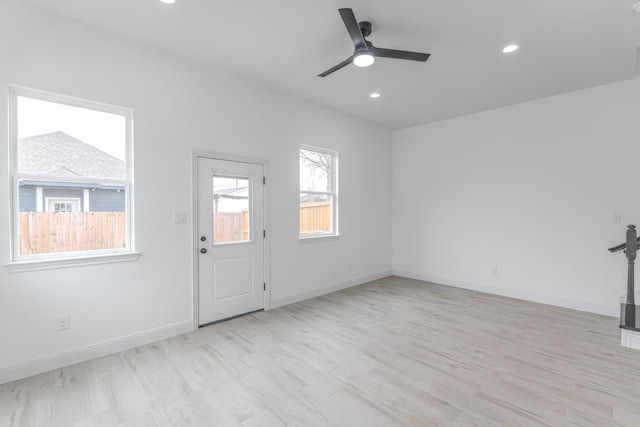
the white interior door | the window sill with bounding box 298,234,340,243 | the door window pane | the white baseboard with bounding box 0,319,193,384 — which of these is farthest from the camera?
the window sill with bounding box 298,234,340,243

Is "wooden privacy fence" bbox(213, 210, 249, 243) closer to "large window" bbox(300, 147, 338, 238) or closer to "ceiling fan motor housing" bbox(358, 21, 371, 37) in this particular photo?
"large window" bbox(300, 147, 338, 238)

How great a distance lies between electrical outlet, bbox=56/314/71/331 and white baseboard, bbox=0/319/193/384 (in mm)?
218

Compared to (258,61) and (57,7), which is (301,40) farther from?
(57,7)

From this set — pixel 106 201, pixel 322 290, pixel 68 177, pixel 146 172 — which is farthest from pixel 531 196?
pixel 68 177

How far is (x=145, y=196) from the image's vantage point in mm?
3010

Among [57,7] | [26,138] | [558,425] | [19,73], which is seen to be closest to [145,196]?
[26,138]

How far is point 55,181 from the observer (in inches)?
102

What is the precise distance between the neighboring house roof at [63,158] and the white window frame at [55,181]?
0.05 meters

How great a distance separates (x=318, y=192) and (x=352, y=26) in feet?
9.18

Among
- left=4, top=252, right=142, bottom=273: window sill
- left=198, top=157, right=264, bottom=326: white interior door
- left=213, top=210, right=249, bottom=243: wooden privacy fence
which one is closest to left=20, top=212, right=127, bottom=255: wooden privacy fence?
left=4, top=252, right=142, bottom=273: window sill

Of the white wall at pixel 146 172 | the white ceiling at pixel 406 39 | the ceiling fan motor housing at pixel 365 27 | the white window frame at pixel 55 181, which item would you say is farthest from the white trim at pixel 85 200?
the ceiling fan motor housing at pixel 365 27

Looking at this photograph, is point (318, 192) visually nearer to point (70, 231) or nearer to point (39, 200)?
point (70, 231)

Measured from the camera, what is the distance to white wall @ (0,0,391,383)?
7.91 ft

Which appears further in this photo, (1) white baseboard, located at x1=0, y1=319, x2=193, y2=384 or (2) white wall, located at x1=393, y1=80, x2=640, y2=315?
(2) white wall, located at x1=393, y1=80, x2=640, y2=315
